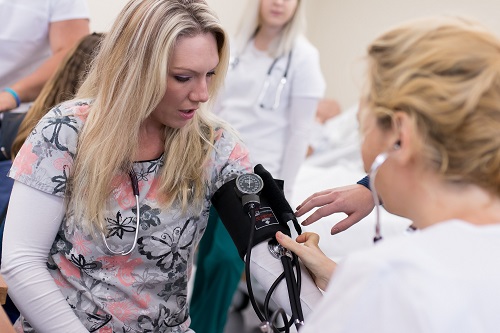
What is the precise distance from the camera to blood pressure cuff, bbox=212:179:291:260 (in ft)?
4.40

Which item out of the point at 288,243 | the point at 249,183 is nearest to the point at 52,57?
the point at 249,183

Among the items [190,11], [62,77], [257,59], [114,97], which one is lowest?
[257,59]

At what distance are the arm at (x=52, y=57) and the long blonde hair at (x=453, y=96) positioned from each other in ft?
4.98

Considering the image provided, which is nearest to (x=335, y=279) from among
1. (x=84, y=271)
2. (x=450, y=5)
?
(x=84, y=271)

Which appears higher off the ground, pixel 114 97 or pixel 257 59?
pixel 114 97

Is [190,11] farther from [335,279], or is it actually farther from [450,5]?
[450,5]

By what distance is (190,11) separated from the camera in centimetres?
136

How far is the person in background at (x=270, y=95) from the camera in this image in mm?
2572

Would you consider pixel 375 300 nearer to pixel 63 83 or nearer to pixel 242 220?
pixel 242 220

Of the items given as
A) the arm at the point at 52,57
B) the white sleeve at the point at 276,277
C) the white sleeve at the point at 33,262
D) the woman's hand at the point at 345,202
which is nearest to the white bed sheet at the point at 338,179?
the woman's hand at the point at 345,202

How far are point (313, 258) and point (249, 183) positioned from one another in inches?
8.1

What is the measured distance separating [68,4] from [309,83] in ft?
3.07

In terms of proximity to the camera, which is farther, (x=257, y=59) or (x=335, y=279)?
(x=257, y=59)

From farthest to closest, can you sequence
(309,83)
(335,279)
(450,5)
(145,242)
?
(450,5) → (309,83) → (145,242) → (335,279)
